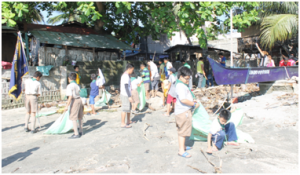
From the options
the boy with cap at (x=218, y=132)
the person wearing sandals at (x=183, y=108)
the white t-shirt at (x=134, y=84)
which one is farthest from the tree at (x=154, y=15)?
the boy with cap at (x=218, y=132)

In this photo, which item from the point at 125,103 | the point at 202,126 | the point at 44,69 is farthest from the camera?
the point at 44,69

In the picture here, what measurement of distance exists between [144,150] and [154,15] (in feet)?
21.8

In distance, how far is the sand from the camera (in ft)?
12.0

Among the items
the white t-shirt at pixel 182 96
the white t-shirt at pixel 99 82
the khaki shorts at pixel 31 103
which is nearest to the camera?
the white t-shirt at pixel 182 96

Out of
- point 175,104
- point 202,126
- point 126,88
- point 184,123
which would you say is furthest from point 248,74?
point 184,123

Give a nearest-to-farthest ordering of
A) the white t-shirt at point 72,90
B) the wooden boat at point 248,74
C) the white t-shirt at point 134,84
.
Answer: the white t-shirt at point 72,90 < the wooden boat at point 248,74 < the white t-shirt at point 134,84

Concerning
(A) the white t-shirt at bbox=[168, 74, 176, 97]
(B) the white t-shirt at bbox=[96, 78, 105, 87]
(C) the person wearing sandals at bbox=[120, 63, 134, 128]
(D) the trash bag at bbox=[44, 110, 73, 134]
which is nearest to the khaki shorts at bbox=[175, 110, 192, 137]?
(C) the person wearing sandals at bbox=[120, 63, 134, 128]

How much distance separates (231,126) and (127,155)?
2.15 meters

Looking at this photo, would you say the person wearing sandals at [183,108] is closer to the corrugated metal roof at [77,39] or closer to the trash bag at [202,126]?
the trash bag at [202,126]

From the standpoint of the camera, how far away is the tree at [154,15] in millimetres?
7996

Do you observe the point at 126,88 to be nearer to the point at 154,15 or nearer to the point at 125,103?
the point at 125,103

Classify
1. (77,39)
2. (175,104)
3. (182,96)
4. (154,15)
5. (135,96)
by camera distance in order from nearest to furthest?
(182,96), (175,104), (135,96), (154,15), (77,39)

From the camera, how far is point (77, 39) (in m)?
11.6

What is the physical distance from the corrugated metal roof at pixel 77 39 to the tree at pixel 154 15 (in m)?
0.91
